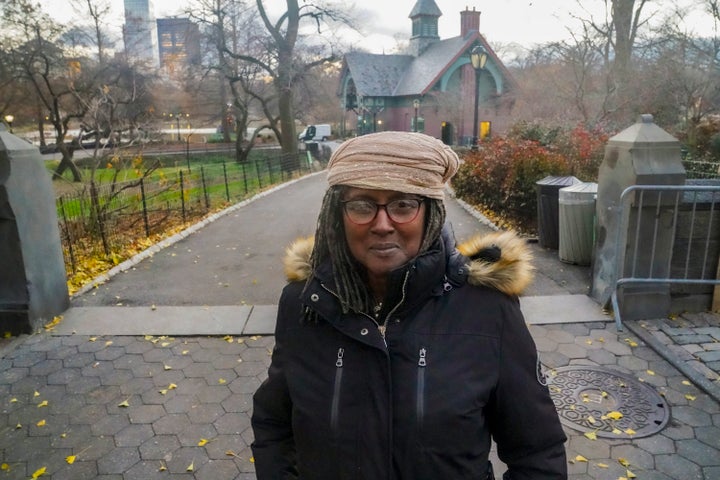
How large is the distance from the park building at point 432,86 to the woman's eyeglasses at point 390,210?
37454mm

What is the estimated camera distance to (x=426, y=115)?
42.5 meters

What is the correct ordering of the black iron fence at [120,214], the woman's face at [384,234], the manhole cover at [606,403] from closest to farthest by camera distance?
1. the woman's face at [384,234]
2. the manhole cover at [606,403]
3. the black iron fence at [120,214]

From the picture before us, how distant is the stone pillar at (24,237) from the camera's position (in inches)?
209

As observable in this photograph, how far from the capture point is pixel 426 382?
5.12 feet

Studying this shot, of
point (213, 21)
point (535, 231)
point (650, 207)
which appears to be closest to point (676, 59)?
point (535, 231)

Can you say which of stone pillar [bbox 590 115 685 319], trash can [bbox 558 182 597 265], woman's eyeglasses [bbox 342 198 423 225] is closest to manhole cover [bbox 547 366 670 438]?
stone pillar [bbox 590 115 685 319]

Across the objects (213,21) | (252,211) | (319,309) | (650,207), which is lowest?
(252,211)

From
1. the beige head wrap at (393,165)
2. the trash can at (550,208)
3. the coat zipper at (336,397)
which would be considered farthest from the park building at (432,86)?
the coat zipper at (336,397)

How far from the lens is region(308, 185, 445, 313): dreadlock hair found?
171 centimetres

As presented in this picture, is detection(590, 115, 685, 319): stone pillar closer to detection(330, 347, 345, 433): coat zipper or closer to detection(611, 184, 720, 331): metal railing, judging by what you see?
detection(611, 184, 720, 331): metal railing

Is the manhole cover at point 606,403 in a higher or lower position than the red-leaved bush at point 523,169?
lower

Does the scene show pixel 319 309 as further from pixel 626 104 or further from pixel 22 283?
pixel 626 104

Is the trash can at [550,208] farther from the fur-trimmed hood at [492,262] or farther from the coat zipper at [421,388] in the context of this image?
the coat zipper at [421,388]

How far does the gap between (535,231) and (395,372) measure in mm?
9081
